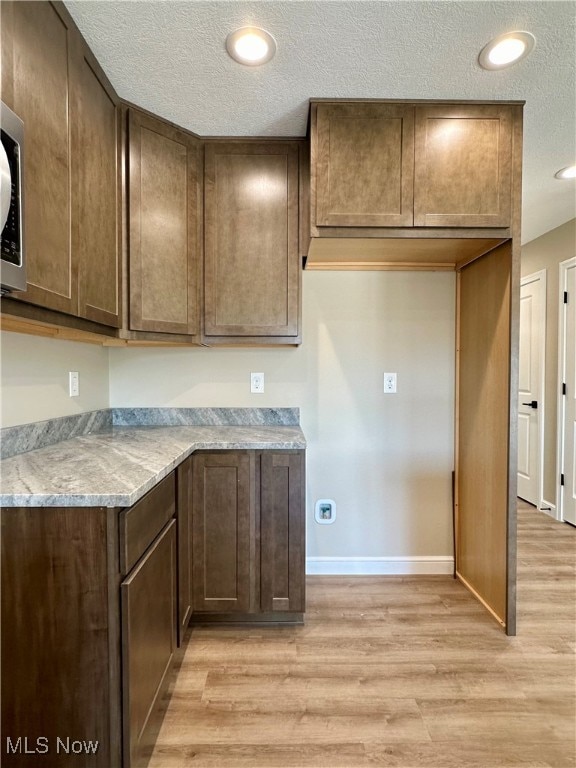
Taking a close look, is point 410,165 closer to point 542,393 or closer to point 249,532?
point 249,532

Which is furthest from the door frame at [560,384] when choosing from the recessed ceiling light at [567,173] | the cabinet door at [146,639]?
the cabinet door at [146,639]

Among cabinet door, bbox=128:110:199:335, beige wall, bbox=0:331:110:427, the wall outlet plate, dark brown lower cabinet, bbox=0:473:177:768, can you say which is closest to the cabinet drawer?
dark brown lower cabinet, bbox=0:473:177:768

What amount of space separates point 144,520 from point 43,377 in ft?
3.04

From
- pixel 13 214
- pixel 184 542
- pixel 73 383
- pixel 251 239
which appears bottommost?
pixel 184 542

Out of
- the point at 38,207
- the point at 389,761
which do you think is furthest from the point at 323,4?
the point at 389,761

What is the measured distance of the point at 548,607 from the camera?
78.2 inches

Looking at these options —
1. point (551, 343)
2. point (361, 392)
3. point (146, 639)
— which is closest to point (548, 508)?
point (551, 343)

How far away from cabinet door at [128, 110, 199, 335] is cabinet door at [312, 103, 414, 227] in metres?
0.67

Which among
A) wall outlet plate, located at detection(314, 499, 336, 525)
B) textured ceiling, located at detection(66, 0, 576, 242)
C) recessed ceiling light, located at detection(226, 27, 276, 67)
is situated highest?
textured ceiling, located at detection(66, 0, 576, 242)

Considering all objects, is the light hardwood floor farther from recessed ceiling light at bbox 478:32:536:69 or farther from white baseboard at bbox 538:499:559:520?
recessed ceiling light at bbox 478:32:536:69

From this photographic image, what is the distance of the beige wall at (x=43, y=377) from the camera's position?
1424 millimetres

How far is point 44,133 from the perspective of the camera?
1165 mm

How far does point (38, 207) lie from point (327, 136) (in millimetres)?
1205

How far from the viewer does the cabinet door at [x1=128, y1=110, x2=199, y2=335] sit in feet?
5.64
